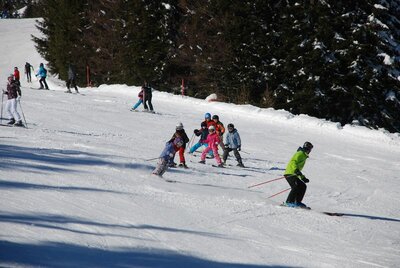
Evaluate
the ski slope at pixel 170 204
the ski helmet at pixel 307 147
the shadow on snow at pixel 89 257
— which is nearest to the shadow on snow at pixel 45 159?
the ski slope at pixel 170 204

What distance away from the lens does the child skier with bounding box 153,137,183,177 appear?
37.9 feet

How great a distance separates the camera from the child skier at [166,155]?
11539 mm

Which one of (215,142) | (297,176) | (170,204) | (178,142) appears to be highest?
(178,142)

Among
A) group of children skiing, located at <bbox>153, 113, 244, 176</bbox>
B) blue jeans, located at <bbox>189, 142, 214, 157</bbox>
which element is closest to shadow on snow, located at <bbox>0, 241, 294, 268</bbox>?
group of children skiing, located at <bbox>153, 113, 244, 176</bbox>

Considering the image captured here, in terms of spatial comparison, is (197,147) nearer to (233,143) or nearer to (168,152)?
(233,143)

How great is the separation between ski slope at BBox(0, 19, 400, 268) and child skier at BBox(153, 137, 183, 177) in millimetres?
296

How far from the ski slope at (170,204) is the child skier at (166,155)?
0.30 metres

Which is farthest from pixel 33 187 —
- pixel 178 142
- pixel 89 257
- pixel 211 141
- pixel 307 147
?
pixel 211 141

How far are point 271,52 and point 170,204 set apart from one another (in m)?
22.3

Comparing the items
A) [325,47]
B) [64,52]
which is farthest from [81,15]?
[325,47]

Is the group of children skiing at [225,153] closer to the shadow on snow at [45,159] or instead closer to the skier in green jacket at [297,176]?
the skier in green jacket at [297,176]

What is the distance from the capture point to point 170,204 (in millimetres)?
9766

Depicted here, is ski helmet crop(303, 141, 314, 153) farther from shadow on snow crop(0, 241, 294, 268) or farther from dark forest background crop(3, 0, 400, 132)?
dark forest background crop(3, 0, 400, 132)

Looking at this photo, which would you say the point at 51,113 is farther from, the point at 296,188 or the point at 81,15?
the point at 81,15
